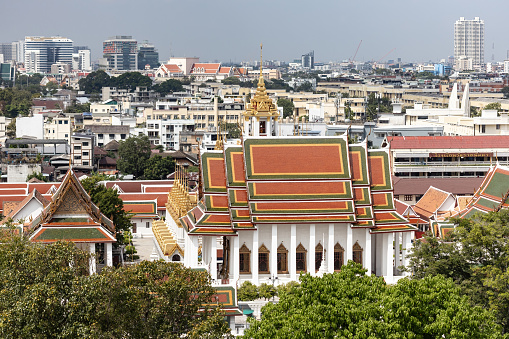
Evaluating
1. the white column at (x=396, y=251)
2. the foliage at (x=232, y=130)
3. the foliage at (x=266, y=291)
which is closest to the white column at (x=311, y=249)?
the foliage at (x=266, y=291)

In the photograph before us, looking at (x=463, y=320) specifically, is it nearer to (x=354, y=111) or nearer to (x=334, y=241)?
(x=334, y=241)

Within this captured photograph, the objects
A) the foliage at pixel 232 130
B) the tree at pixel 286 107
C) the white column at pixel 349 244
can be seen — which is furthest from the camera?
the tree at pixel 286 107

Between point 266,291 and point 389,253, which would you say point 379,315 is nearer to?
point 266,291

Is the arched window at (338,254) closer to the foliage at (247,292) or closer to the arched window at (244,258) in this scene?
the arched window at (244,258)

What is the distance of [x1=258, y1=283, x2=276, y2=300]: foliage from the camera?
49.9m

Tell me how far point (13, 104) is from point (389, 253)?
137134 mm

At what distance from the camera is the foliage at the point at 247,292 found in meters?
49.3

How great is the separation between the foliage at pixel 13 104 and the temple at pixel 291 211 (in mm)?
119115

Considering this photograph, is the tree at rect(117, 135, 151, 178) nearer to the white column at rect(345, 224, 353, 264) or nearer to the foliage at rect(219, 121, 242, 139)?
the foliage at rect(219, 121, 242, 139)

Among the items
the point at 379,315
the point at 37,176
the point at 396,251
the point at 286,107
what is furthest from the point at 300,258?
the point at 286,107

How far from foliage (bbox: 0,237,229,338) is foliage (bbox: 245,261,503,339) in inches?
101

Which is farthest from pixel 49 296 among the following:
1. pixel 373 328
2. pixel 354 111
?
pixel 354 111

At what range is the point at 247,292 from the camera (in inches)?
1959

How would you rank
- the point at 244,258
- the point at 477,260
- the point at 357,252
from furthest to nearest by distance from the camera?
the point at 357,252 → the point at 244,258 → the point at 477,260
